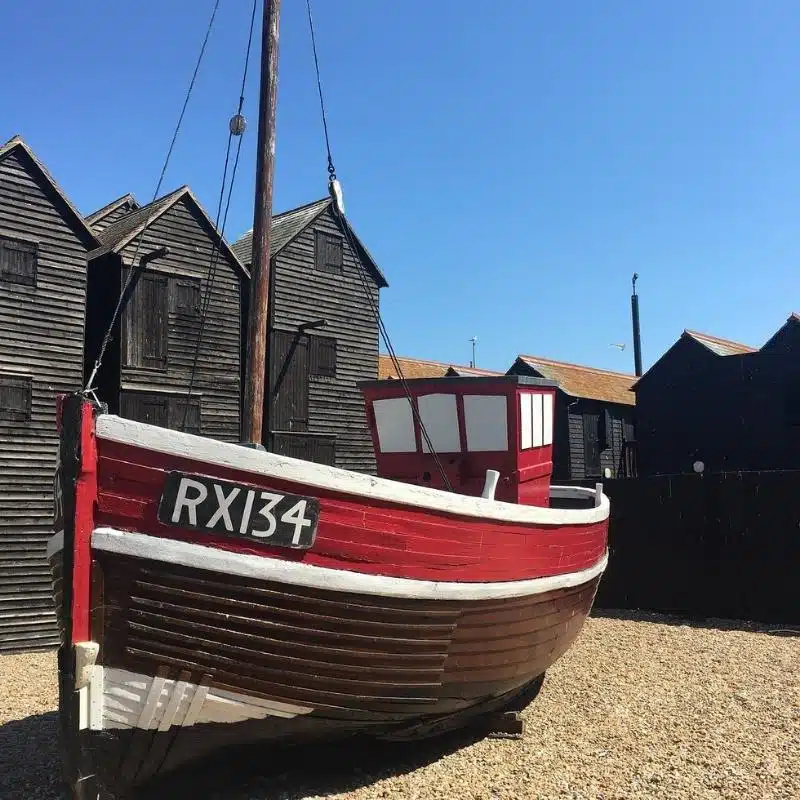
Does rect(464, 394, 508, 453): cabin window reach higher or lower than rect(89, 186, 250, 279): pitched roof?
lower

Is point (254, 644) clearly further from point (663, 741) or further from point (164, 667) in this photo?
point (663, 741)

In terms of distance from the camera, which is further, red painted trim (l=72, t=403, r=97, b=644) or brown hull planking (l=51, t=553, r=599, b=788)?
brown hull planking (l=51, t=553, r=599, b=788)

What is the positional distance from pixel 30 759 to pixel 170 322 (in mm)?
11001

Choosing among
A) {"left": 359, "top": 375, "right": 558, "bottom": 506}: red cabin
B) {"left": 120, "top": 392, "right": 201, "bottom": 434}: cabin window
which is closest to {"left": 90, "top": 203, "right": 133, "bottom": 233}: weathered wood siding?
{"left": 120, "top": 392, "right": 201, "bottom": 434}: cabin window

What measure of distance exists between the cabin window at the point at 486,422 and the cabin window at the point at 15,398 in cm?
972

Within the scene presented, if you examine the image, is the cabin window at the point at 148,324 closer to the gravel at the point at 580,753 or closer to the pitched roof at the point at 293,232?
the pitched roof at the point at 293,232

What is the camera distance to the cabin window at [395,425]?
7852mm

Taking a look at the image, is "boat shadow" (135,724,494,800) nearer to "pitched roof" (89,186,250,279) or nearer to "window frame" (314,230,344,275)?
"pitched roof" (89,186,250,279)

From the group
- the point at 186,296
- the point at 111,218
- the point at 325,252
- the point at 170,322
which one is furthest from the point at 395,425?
the point at 111,218

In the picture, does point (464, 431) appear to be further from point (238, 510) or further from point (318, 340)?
point (318, 340)

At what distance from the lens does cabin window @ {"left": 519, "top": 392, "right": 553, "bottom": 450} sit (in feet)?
25.0

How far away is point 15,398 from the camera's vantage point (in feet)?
44.9

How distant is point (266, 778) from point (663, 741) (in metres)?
3.45

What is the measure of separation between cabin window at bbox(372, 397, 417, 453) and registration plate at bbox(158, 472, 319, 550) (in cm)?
311
